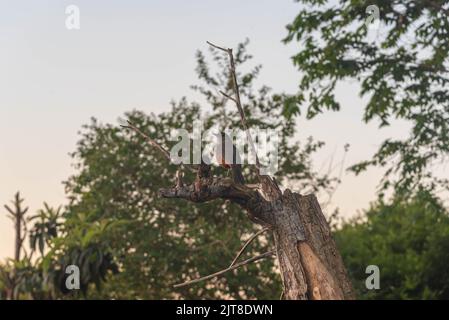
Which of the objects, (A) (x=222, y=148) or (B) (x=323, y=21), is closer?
(A) (x=222, y=148)

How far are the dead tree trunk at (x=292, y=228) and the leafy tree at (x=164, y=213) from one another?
9.95 m

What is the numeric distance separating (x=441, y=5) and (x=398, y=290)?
685cm

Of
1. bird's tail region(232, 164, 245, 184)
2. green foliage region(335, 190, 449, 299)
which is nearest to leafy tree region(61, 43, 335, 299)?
green foliage region(335, 190, 449, 299)

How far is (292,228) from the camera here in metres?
4.00

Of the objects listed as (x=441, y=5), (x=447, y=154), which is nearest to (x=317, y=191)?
(x=447, y=154)

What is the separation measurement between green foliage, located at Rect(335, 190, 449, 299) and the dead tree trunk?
1318 cm

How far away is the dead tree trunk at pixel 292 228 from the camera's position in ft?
12.8

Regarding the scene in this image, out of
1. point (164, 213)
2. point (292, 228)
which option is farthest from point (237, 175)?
point (164, 213)

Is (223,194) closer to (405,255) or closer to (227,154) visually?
(227,154)

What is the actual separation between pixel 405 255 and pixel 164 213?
661cm

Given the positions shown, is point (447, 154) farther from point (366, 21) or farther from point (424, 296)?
point (424, 296)

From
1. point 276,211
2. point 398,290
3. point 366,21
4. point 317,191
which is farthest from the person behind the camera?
point 398,290

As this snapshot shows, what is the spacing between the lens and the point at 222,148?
163 inches

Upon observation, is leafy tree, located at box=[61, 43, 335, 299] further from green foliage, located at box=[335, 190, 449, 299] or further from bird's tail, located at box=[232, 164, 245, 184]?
bird's tail, located at box=[232, 164, 245, 184]
